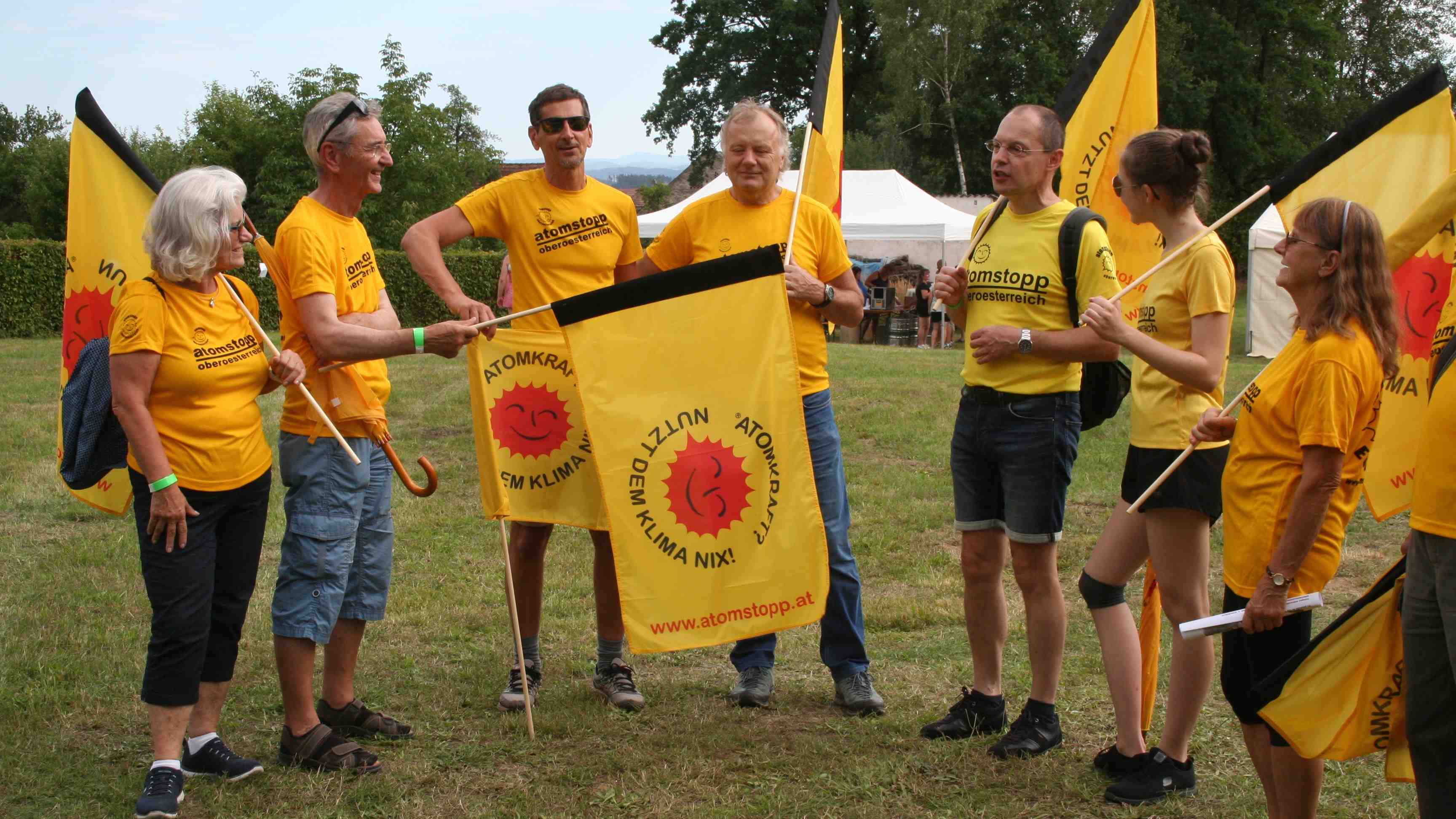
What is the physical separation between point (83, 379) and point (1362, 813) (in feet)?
13.4

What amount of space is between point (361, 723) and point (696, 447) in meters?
1.56

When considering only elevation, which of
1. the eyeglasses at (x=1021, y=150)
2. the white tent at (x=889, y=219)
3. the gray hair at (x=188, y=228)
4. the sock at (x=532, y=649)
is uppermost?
the white tent at (x=889, y=219)

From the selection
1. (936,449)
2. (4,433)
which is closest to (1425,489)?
(936,449)

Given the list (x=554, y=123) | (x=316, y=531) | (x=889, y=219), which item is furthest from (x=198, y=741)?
(x=889, y=219)

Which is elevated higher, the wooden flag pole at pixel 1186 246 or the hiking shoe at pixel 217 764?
the wooden flag pole at pixel 1186 246

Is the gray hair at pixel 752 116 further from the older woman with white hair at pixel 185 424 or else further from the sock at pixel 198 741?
the sock at pixel 198 741

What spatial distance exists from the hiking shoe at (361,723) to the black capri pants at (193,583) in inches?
22.7

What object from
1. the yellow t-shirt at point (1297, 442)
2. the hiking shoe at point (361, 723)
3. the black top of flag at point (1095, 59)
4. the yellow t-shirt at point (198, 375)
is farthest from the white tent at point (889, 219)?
the yellow t-shirt at point (1297, 442)

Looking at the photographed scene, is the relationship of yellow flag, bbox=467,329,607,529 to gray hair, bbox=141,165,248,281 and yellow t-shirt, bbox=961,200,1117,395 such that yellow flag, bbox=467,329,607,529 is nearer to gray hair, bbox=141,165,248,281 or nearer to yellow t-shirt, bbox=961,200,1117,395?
gray hair, bbox=141,165,248,281

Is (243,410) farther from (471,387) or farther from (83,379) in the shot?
(471,387)

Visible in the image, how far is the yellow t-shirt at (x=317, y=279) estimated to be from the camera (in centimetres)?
372

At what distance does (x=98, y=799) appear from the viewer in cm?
365

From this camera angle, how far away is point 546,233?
4.37 meters

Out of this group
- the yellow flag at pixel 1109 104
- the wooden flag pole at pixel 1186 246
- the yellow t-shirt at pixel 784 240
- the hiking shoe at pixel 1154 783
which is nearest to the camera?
the wooden flag pole at pixel 1186 246
